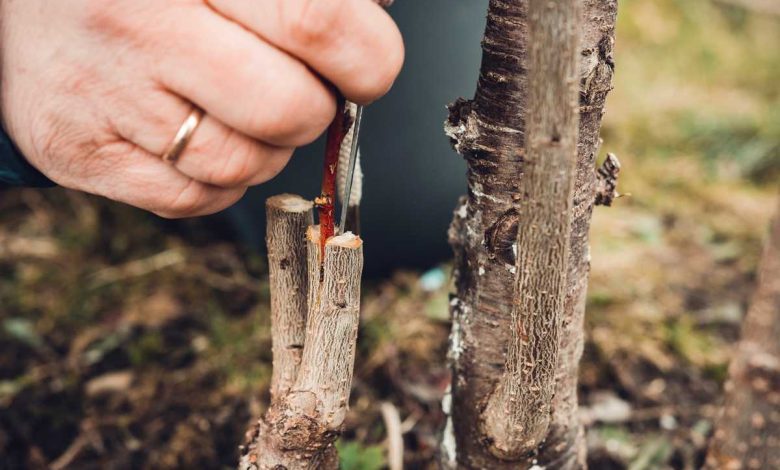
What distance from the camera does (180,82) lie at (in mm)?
764

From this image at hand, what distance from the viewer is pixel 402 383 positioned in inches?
68.7

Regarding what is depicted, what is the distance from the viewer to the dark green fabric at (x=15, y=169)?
37.4 inches

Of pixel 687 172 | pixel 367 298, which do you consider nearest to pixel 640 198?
pixel 687 172

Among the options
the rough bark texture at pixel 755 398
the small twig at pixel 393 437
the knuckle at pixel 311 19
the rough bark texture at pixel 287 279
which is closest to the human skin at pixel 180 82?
the knuckle at pixel 311 19

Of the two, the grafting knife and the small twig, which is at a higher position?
the grafting knife

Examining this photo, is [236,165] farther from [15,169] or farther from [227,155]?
[15,169]

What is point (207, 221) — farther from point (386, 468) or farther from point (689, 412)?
point (689, 412)

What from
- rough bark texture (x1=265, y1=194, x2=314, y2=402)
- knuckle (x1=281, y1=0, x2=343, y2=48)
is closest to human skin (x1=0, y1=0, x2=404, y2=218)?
knuckle (x1=281, y1=0, x2=343, y2=48)

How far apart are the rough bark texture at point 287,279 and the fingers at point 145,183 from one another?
4.3 inches

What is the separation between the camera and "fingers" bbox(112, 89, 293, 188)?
0.79m

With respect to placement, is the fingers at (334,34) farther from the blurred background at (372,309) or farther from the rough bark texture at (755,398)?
the rough bark texture at (755,398)

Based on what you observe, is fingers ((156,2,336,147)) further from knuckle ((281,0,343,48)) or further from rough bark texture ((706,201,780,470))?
rough bark texture ((706,201,780,470))

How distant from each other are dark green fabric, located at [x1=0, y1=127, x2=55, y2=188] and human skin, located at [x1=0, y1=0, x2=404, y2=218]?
0.05m

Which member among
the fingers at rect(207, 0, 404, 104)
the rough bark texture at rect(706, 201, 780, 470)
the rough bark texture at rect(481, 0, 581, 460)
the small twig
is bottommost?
the small twig
